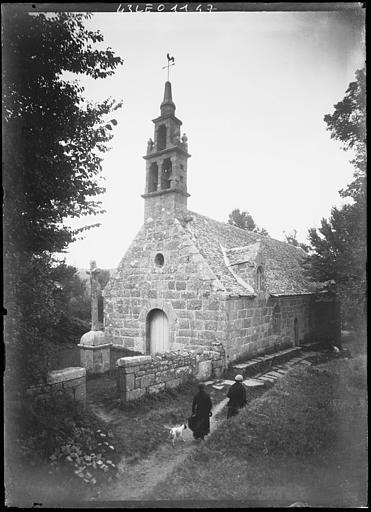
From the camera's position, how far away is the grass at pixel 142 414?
577cm

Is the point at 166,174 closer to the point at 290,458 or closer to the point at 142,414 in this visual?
the point at 142,414

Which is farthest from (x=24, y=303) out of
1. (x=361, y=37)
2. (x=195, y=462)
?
(x=361, y=37)

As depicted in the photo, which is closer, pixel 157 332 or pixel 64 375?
pixel 64 375

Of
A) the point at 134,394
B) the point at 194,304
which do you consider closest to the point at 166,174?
the point at 194,304

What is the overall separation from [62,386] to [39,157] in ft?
13.6

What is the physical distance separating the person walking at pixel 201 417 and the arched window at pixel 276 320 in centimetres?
826

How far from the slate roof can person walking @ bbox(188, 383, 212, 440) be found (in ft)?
15.4

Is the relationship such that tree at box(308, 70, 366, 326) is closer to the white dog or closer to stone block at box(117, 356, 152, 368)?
the white dog

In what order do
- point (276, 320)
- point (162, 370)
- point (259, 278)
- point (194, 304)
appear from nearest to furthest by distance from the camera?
point (162, 370) → point (194, 304) → point (259, 278) → point (276, 320)

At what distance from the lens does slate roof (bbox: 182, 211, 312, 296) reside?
37.8 ft

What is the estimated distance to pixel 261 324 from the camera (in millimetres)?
12523

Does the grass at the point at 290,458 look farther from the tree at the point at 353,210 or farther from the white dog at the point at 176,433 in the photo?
the tree at the point at 353,210

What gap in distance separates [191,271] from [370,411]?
22.2ft

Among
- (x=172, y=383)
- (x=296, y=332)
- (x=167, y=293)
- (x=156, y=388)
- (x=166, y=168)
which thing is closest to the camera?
(x=156, y=388)
